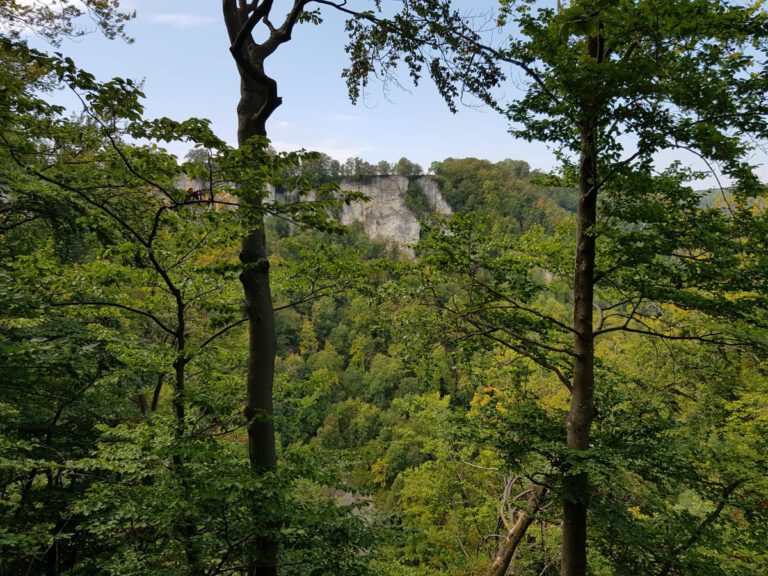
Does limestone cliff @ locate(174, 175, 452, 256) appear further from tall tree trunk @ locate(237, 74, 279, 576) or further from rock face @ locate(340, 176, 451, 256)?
tall tree trunk @ locate(237, 74, 279, 576)

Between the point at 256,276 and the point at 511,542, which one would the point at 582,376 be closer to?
the point at 256,276

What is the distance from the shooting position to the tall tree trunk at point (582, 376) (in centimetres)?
440

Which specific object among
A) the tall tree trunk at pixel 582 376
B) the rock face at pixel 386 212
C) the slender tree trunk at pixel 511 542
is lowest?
the slender tree trunk at pixel 511 542

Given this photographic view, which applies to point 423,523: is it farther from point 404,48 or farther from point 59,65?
point 59,65

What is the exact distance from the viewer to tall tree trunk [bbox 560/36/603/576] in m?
4.40

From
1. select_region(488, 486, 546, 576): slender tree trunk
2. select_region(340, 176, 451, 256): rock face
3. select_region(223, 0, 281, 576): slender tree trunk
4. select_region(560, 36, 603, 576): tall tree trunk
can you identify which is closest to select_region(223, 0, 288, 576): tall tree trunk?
select_region(223, 0, 281, 576): slender tree trunk

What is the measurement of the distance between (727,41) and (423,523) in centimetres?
1046

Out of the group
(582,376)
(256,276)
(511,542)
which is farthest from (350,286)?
(511,542)

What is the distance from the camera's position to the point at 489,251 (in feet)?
16.7

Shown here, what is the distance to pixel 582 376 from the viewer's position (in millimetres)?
4906

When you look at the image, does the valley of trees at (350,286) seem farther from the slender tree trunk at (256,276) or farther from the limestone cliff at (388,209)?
the limestone cliff at (388,209)

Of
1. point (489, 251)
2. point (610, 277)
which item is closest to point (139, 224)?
point (489, 251)

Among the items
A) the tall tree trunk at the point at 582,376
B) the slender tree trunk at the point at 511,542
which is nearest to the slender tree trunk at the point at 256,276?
the tall tree trunk at the point at 582,376

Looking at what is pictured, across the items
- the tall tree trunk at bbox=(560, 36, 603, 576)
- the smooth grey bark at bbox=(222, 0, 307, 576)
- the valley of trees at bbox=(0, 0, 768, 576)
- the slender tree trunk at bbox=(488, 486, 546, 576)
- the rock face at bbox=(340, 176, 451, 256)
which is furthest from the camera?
the rock face at bbox=(340, 176, 451, 256)
